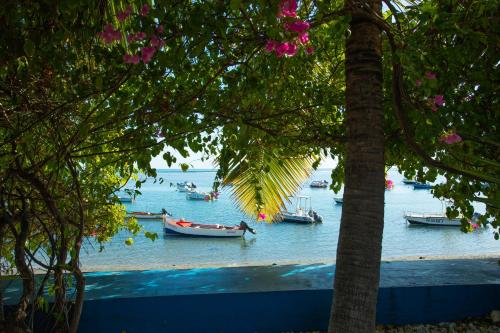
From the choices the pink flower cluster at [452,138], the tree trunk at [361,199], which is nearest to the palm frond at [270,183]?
the pink flower cluster at [452,138]

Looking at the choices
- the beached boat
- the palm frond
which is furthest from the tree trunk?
the beached boat

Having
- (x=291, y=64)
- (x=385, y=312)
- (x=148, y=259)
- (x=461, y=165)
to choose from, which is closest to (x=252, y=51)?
(x=291, y=64)

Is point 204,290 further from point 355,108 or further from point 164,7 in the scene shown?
point 164,7

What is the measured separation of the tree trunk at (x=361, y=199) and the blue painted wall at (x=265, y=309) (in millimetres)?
2255

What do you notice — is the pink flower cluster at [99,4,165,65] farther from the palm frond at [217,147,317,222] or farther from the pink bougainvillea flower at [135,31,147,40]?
the palm frond at [217,147,317,222]

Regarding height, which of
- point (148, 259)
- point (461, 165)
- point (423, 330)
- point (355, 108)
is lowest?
point (148, 259)

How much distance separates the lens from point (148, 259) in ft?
70.0

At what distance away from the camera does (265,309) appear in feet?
15.9

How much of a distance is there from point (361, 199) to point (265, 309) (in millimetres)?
2593

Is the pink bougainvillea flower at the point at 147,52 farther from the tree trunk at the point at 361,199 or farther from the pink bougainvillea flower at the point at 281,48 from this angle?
the tree trunk at the point at 361,199

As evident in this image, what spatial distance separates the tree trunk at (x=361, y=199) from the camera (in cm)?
259

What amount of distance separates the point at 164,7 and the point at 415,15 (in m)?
1.35

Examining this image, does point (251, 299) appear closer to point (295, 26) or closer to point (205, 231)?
point (295, 26)

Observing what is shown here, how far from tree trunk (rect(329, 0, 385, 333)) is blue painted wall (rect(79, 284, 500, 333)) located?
225 centimetres
